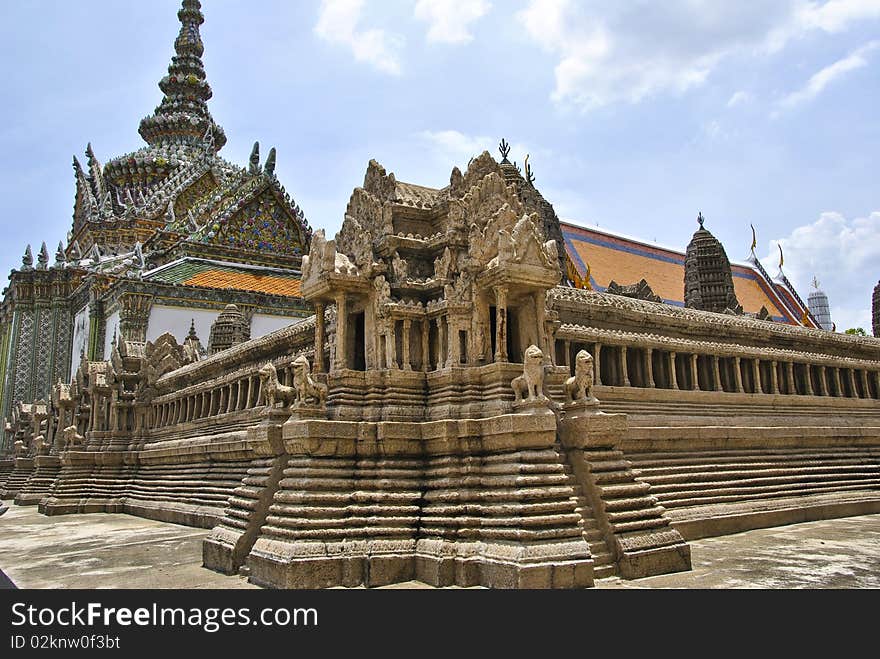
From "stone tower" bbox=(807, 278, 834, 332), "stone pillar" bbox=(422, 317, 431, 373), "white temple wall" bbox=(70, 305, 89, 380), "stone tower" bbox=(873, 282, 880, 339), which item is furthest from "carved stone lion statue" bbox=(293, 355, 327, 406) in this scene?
"stone tower" bbox=(807, 278, 834, 332)

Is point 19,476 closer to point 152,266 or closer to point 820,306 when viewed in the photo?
point 152,266

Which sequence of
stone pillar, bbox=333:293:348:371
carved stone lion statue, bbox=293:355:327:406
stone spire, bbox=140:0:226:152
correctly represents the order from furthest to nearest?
stone spire, bbox=140:0:226:152, stone pillar, bbox=333:293:348:371, carved stone lion statue, bbox=293:355:327:406

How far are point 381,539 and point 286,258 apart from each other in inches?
1177

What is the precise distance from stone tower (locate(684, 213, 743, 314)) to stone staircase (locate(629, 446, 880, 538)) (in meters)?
15.3

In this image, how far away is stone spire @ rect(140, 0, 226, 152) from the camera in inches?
1843

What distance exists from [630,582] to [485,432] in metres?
2.22

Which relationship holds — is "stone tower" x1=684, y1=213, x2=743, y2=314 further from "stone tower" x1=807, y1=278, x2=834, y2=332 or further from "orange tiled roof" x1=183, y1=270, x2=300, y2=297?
"stone tower" x1=807, y1=278, x2=834, y2=332

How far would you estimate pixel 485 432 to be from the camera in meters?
9.03

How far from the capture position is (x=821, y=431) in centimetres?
1574

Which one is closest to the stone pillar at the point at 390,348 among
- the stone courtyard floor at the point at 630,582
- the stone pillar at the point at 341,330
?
the stone pillar at the point at 341,330

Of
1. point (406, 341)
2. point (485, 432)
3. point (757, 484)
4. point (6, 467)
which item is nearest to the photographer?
point (485, 432)

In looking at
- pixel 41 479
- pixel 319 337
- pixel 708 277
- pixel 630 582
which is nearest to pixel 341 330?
pixel 319 337
